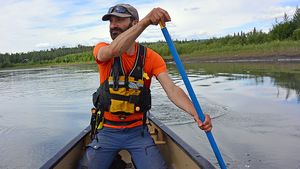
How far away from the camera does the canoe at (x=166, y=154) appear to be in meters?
1.87

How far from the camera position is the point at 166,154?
2.61 metres

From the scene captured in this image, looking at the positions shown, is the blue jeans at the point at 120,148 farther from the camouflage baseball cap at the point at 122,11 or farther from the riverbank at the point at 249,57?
the riverbank at the point at 249,57

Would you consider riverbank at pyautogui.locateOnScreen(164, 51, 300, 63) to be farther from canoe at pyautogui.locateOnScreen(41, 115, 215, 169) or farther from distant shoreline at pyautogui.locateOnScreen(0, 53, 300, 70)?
canoe at pyautogui.locateOnScreen(41, 115, 215, 169)

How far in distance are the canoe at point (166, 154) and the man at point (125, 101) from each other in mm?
200

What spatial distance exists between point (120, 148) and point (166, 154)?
706 mm

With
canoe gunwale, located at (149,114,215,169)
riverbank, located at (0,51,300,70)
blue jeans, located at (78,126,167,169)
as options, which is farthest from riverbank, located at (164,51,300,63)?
blue jeans, located at (78,126,167,169)

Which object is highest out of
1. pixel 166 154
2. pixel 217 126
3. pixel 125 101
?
pixel 125 101

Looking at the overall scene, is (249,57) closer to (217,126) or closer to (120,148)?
(217,126)

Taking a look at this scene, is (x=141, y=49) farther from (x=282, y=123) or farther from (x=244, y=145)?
(x=282, y=123)

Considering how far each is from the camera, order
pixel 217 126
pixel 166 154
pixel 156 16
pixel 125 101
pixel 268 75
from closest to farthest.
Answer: pixel 156 16, pixel 125 101, pixel 166 154, pixel 217 126, pixel 268 75

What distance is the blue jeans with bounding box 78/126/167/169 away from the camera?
2.01m

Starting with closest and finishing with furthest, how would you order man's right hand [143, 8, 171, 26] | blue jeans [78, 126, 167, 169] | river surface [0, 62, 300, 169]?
man's right hand [143, 8, 171, 26], blue jeans [78, 126, 167, 169], river surface [0, 62, 300, 169]

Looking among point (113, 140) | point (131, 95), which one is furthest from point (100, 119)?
point (131, 95)

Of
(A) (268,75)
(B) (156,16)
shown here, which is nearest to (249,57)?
(A) (268,75)
